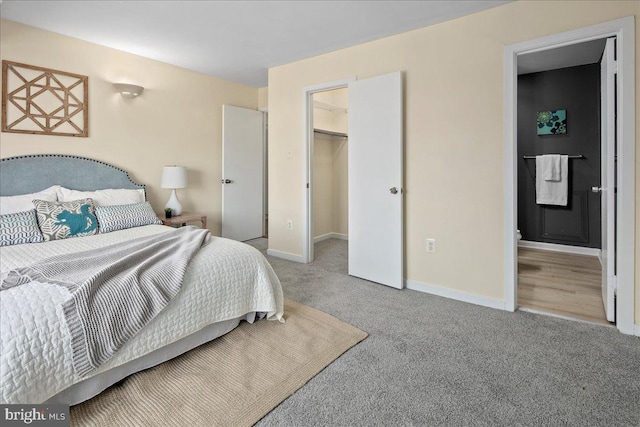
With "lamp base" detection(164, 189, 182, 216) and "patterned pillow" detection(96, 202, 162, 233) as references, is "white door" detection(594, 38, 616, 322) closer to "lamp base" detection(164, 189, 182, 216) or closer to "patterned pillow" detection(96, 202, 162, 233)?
"patterned pillow" detection(96, 202, 162, 233)

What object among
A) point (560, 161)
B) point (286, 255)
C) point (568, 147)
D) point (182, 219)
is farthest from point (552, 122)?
point (182, 219)

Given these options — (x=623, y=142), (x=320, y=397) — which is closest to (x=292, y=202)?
(x=320, y=397)

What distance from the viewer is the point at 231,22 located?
9.73 feet

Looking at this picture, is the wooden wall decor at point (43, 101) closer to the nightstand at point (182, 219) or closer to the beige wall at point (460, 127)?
the nightstand at point (182, 219)

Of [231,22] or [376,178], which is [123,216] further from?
[376,178]

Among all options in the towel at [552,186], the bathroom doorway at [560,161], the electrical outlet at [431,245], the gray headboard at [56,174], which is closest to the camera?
the gray headboard at [56,174]

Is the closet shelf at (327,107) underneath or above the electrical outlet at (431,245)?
above

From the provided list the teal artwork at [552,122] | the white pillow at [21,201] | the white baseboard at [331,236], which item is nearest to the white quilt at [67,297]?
the white pillow at [21,201]

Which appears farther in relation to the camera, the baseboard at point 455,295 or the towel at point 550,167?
the towel at point 550,167

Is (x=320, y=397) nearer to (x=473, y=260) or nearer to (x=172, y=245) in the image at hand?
(x=172, y=245)

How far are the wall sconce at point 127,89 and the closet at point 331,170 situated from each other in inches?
97.7

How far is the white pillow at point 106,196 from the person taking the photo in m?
3.14

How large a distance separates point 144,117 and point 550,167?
17.1ft

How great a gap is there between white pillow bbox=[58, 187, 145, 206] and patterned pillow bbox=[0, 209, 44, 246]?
0.53 meters
